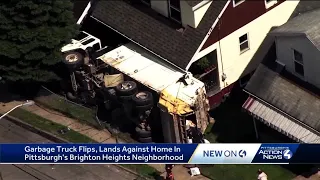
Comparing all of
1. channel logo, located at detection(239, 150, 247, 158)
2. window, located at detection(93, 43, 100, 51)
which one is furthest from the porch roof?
window, located at detection(93, 43, 100, 51)

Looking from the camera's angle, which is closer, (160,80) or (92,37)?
(160,80)

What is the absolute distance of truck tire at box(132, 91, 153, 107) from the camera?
32812mm

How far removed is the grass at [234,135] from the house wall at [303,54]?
12.1ft

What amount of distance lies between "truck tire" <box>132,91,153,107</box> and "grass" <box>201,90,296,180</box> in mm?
3638

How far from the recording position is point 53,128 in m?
35.3

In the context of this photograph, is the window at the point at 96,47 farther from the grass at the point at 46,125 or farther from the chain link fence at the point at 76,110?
the grass at the point at 46,125

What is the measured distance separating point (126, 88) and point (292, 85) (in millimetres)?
7163

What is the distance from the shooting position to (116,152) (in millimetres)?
26938

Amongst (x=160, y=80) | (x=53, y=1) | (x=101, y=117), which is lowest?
(x=101, y=117)

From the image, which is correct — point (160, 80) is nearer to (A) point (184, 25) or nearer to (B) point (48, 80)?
(A) point (184, 25)

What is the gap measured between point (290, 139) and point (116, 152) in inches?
350

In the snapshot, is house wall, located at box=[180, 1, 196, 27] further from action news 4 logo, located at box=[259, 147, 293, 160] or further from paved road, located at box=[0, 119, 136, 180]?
action news 4 logo, located at box=[259, 147, 293, 160]

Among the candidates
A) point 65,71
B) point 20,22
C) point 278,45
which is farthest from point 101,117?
point 278,45

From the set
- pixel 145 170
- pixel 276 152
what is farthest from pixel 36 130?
pixel 276 152
